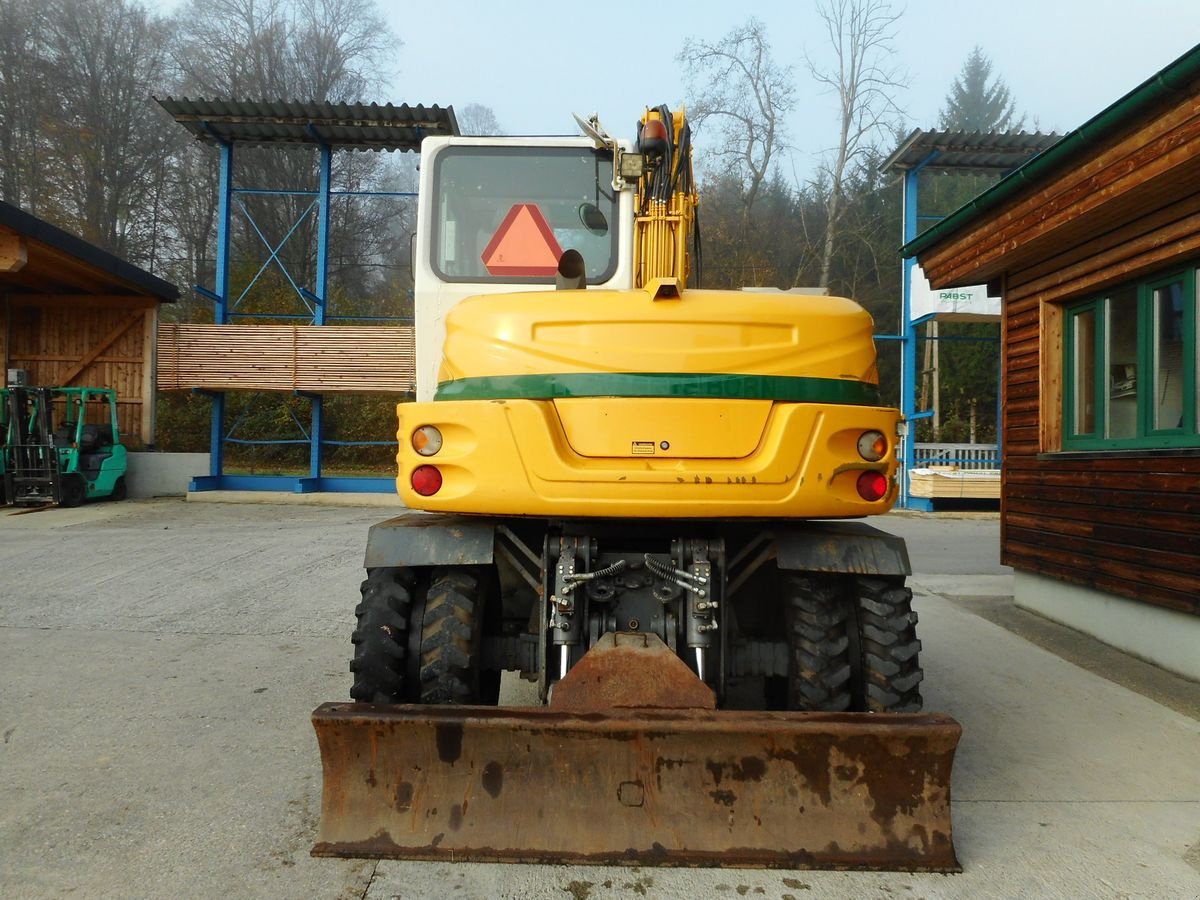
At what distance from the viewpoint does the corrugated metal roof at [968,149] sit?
15.4 m

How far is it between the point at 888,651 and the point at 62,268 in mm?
15603

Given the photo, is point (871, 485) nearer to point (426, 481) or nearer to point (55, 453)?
point (426, 481)

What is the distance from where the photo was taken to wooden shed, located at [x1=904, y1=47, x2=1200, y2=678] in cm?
474

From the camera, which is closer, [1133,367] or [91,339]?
[1133,367]

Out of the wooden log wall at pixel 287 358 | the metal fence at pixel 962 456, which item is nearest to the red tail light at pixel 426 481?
the wooden log wall at pixel 287 358

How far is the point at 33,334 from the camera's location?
16.2 m

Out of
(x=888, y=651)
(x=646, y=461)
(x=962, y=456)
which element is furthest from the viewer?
(x=962, y=456)

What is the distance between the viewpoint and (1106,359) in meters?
5.90

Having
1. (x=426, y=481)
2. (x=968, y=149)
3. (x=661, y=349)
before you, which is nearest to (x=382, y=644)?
(x=426, y=481)

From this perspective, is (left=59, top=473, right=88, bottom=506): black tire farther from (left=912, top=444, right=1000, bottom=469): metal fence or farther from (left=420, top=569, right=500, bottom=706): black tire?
(left=912, top=444, right=1000, bottom=469): metal fence

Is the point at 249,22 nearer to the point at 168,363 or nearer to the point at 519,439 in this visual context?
the point at 168,363

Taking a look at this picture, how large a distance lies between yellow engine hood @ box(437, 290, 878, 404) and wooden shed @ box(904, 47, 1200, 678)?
2.57m

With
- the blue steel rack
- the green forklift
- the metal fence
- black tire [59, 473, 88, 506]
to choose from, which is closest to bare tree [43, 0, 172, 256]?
the blue steel rack

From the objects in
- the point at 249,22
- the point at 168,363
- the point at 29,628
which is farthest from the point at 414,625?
the point at 249,22
